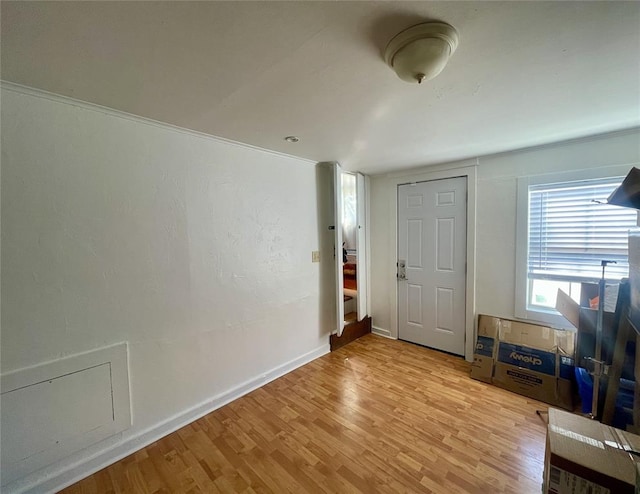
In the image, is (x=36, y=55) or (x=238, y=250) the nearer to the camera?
(x=36, y=55)

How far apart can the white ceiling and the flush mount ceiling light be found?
3cm

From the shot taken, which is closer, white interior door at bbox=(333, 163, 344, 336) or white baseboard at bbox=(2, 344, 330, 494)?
white baseboard at bbox=(2, 344, 330, 494)

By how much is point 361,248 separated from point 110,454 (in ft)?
9.60

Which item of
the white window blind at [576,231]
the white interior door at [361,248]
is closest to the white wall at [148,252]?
the white interior door at [361,248]

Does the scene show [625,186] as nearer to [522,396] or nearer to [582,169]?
[582,169]

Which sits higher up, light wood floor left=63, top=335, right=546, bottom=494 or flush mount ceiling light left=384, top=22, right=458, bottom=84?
flush mount ceiling light left=384, top=22, right=458, bottom=84

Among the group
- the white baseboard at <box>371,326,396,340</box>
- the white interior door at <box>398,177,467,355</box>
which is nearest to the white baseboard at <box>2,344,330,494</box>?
the white baseboard at <box>371,326,396,340</box>

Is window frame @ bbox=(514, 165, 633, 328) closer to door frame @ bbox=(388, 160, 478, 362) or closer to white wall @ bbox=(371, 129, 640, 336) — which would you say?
white wall @ bbox=(371, 129, 640, 336)

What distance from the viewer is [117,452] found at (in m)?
1.68

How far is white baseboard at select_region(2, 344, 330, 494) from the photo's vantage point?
55.9 inches

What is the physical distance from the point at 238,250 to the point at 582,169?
3.05 m

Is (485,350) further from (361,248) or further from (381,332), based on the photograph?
(361,248)

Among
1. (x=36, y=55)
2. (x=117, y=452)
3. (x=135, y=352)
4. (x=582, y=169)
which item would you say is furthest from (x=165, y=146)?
(x=582, y=169)

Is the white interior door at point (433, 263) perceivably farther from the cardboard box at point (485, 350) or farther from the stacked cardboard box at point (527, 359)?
the stacked cardboard box at point (527, 359)
